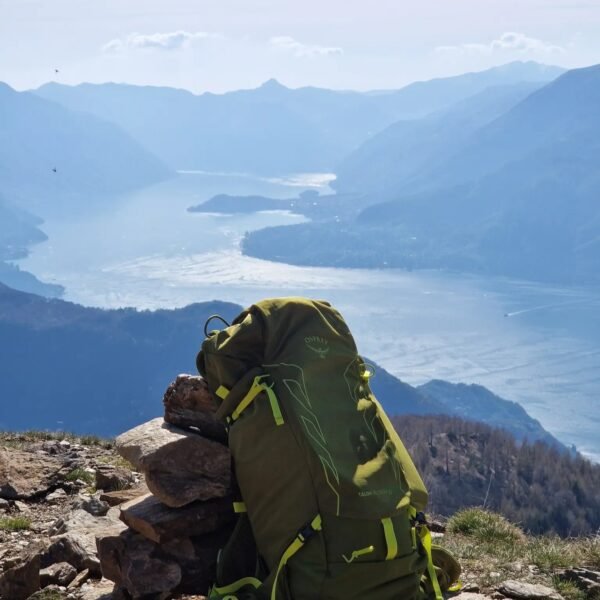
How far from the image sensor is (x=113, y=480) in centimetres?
666

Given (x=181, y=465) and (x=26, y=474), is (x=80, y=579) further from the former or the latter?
(x=26, y=474)

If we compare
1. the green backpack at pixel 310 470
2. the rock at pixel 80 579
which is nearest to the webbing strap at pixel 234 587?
the green backpack at pixel 310 470

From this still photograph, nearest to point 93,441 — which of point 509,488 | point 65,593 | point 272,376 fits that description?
point 65,593

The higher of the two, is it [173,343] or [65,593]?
[65,593]

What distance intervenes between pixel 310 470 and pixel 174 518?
1.11m

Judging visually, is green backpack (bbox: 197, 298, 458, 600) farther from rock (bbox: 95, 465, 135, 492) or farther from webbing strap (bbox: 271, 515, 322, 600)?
rock (bbox: 95, 465, 135, 492)

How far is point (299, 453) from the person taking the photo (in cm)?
388

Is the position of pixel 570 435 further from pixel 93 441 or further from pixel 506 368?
pixel 93 441

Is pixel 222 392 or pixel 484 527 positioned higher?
pixel 222 392

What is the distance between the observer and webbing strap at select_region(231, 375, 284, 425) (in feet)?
13.0

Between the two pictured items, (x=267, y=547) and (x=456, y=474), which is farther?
(x=456, y=474)

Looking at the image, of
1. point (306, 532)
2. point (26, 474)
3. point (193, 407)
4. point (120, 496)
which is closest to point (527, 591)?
point (306, 532)

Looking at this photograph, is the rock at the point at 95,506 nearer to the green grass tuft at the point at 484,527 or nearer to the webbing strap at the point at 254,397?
the webbing strap at the point at 254,397

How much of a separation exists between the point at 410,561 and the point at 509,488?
172 feet
